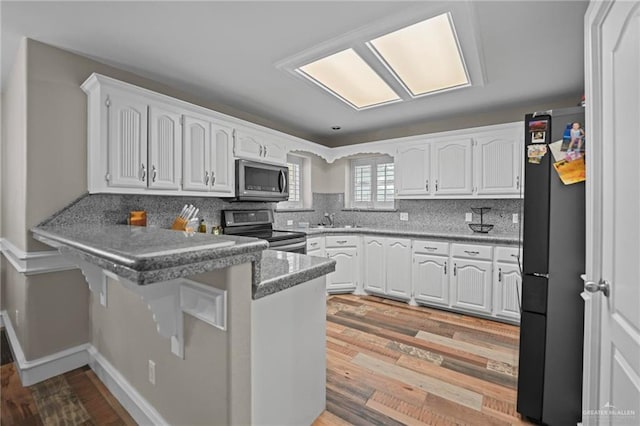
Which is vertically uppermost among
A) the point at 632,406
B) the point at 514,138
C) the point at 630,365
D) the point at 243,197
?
the point at 514,138

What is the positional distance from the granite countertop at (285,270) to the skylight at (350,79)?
1.61 metres

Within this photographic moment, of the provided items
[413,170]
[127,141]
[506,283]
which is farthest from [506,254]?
[127,141]

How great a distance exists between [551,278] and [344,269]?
2.72 meters

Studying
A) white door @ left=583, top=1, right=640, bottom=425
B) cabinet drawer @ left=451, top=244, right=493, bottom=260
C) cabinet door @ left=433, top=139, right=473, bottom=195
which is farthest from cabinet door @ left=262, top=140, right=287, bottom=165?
white door @ left=583, top=1, right=640, bottom=425

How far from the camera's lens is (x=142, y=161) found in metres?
2.49

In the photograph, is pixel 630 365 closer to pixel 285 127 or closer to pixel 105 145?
pixel 105 145

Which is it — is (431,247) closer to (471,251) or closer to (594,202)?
(471,251)

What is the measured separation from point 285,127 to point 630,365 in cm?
409

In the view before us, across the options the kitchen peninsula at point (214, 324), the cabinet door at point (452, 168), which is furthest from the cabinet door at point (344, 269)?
the kitchen peninsula at point (214, 324)

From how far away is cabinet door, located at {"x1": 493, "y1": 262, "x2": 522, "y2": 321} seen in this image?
3.10m

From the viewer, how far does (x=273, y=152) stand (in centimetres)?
372

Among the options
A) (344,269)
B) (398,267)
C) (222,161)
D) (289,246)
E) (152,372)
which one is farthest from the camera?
(344,269)

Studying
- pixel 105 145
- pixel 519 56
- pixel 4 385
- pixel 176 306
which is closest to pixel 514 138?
pixel 519 56

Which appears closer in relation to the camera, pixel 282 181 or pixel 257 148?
pixel 257 148
